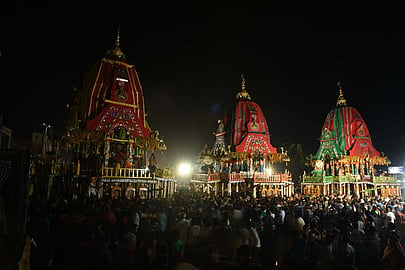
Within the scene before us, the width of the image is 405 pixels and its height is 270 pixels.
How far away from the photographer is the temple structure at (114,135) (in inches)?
869

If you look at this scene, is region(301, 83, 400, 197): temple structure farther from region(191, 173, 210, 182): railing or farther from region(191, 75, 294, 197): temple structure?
region(191, 173, 210, 182): railing

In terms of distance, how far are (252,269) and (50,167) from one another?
20.3 metres

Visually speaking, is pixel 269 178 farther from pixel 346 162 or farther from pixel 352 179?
pixel 346 162

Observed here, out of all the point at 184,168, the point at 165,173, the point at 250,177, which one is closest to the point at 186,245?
the point at 165,173

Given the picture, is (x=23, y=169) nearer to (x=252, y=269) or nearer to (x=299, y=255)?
(x=252, y=269)

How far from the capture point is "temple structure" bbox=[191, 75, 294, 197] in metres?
34.1

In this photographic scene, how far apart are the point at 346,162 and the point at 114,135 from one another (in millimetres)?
33554

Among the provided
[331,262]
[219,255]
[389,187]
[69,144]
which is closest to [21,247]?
[219,255]

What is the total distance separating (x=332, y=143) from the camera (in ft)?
150

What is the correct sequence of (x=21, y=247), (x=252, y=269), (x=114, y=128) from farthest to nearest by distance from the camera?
(x=114, y=128)
(x=21, y=247)
(x=252, y=269)

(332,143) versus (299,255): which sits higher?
(332,143)

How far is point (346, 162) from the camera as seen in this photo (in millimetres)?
41531

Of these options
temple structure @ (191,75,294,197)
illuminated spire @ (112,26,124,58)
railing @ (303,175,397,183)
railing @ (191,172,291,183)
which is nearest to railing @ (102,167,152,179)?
temple structure @ (191,75,294,197)

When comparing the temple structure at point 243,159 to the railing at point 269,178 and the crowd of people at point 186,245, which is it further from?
the crowd of people at point 186,245
